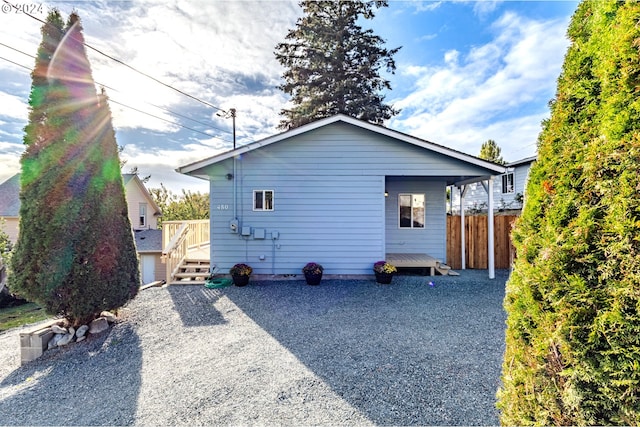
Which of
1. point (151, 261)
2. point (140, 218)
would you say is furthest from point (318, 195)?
point (140, 218)

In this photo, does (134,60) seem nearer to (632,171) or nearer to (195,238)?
(195,238)

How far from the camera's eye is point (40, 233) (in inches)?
174

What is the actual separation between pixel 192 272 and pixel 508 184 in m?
18.7

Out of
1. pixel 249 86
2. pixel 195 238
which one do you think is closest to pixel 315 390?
pixel 195 238

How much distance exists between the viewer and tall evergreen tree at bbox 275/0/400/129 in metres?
16.2

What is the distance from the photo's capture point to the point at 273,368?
345 cm

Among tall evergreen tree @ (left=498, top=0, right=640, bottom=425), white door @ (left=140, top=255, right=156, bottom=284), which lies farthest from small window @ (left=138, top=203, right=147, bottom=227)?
tall evergreen tree @ (left=498, top=0, right=640, bottom=425)

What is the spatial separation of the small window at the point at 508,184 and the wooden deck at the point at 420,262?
11.9 m

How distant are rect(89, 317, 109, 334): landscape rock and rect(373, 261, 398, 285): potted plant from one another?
5.92 metres

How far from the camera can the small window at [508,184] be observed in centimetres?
1756

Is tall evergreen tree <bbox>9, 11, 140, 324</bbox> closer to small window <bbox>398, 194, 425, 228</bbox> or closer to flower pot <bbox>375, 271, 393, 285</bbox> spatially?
flower pot <bbox>375, 271, 393, 285</bbox>

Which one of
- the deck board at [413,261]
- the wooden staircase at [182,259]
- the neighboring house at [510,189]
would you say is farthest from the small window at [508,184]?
the wooden staircase at [182,259]

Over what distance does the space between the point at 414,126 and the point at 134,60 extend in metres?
11.9

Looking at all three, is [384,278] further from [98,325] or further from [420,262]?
[98,325]
